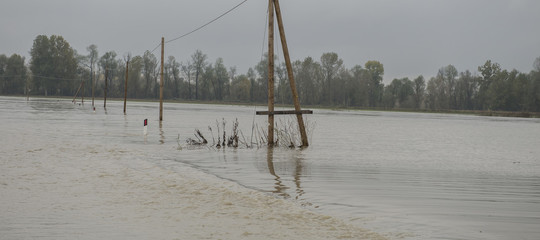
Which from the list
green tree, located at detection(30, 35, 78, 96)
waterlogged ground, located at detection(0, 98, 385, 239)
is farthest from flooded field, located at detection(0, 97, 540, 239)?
green tree, located at detection(30, 35, 78, 96)

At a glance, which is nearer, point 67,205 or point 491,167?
point 67,205

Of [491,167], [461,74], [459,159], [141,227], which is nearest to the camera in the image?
[141,227]

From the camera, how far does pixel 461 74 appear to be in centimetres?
13388

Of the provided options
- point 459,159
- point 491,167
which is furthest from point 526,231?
point 459,159

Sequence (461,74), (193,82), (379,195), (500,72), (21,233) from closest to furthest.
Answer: (21,233) → (379,195) → (500,72) → (461,74) → (193,82)

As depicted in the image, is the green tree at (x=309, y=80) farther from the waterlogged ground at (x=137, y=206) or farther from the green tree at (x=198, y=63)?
the waterlogged ground at (x=137, y=206)

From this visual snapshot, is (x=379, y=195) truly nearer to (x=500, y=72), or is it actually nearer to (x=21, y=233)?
(x=21, y=233)

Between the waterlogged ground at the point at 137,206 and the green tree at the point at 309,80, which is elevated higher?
the green tree at the point at 309,80

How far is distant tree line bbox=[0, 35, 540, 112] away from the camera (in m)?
133

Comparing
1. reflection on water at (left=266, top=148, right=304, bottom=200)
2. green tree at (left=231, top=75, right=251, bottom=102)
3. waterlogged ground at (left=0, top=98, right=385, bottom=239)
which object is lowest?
reflection on water at (left=266, top=148, right=304, bottom=200)

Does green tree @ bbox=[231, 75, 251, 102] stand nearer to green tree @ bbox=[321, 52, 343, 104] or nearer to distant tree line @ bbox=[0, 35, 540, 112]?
distant tree line @ bbox=[0, 35, 540, 112]

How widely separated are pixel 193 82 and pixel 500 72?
86.7 meters

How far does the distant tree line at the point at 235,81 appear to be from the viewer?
13262 cm

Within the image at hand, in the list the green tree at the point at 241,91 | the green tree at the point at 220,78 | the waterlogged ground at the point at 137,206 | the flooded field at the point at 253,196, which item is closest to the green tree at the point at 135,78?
the green tree at the point at 220,78
